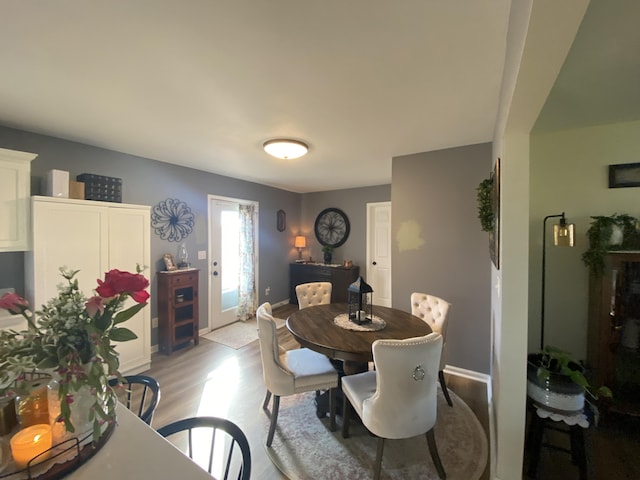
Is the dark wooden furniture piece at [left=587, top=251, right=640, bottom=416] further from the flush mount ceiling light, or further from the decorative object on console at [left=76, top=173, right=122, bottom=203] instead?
the decorative object on console at [left=76, top=173, right=122, bottom=203]

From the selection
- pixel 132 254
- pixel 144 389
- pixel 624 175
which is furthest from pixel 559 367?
pixel 132 254

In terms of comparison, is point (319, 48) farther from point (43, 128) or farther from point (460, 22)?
point (43, 128)

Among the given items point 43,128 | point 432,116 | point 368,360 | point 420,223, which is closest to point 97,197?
point 43,128

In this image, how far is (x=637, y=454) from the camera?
1.80 metres

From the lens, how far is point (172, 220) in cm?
355

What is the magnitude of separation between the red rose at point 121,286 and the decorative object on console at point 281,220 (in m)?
4.53

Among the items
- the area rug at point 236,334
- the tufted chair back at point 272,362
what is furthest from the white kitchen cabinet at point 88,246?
the tufted chair back at point 272,362

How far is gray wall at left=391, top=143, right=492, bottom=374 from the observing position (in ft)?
9.04

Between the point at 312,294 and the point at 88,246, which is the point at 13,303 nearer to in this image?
the point at 88,246

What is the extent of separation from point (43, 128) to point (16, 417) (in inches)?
101

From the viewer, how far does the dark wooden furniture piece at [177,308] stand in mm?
3285

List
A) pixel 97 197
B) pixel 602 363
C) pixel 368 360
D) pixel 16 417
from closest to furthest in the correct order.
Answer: pixel 16 417 → pixel 368 360 → pixel 602 363 → pixel 97 197

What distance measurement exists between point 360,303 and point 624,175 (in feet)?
7.75

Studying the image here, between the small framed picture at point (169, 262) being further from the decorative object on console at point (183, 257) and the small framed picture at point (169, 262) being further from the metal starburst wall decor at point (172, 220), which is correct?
the metal starburst wall decor at point (172, 220)
